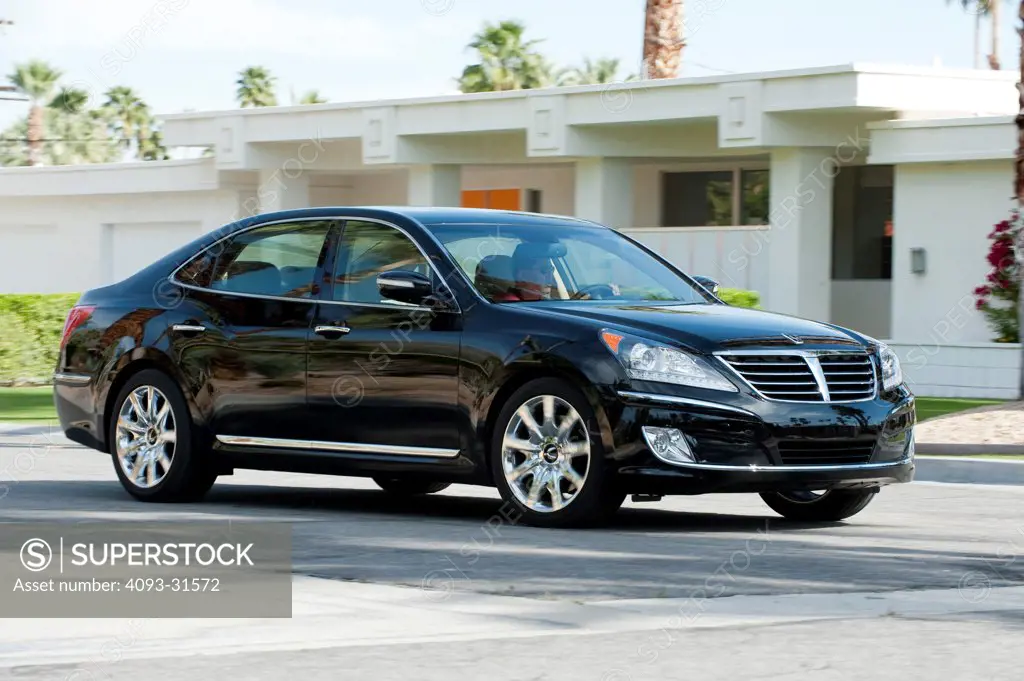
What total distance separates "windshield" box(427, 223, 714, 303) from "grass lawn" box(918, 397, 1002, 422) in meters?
8.74

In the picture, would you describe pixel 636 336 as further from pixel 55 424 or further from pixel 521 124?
pixel 521 124

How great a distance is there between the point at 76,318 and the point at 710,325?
14.4 feet

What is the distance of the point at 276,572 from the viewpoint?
793cm

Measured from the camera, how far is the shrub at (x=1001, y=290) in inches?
960

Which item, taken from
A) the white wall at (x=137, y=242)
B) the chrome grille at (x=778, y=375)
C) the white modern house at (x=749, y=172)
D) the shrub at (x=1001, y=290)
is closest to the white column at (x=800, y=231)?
the white modern house at (x=749, y=172)

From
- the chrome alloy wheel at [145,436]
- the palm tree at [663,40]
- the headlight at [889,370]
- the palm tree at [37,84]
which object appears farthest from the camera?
the palm tree at [37,84]

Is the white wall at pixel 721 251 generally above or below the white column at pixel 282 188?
below

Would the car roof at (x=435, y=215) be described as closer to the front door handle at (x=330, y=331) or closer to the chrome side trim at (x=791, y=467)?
the front door handle at (x=330, y=331)

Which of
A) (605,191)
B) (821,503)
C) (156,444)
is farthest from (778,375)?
(605,191)

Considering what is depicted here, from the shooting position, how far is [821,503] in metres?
10.7

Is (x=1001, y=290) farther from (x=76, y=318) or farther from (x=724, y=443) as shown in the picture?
(x=724, y=443)

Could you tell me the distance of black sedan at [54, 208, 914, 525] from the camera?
934cm

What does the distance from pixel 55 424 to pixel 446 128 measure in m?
13.7

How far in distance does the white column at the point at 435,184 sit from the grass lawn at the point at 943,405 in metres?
11.8
